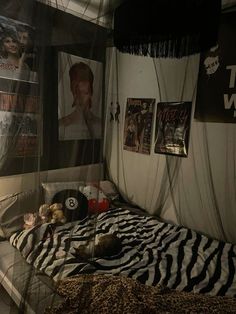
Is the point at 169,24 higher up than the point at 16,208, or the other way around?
the point at 169,24

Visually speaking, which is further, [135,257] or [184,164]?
[184,164]

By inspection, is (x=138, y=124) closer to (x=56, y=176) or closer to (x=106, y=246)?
(x=106, y=246)

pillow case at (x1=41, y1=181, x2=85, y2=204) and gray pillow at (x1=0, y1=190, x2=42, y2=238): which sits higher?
pillow case at (x1=41, y1=181, x2=85, y2=204)

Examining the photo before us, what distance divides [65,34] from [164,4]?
41 cm

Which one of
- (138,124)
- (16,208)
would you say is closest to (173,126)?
(138,124)

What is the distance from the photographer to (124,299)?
52.8 inches

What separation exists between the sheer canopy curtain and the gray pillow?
813 mm

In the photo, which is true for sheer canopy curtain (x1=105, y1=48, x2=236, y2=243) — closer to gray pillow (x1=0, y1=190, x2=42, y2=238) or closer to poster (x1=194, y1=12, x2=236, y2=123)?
poster (x1=194, y1=12, x2=236, y2=123)

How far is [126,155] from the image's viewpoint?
2570 millimetres

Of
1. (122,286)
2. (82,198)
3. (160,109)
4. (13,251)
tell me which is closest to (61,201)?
(82,198)

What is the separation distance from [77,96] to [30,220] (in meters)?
0.56

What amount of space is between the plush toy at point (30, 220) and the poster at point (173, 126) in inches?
56.6

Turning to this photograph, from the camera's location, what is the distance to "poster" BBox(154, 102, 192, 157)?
2.28m

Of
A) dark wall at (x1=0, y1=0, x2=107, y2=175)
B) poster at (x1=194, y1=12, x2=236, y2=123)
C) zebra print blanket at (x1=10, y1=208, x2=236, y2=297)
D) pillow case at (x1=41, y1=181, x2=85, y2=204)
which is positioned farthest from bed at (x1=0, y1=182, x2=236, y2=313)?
poster at (x1=194, y1=12, x2=236, y2=123)
